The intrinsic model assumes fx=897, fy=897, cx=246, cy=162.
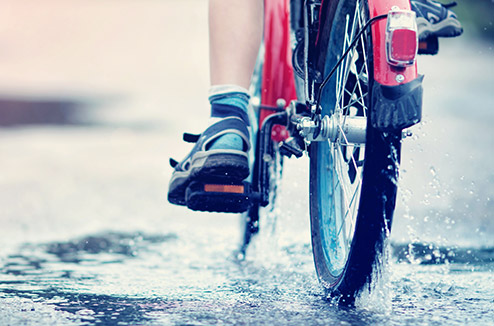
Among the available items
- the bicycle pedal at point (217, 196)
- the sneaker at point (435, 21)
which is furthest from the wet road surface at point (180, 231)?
the sneaker at point (435, 21)

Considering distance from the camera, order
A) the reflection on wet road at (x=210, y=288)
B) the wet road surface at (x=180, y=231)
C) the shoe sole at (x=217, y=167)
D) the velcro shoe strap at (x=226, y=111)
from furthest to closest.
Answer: the velcro shoe strap at (x=226, y=111) → the shoe sole at (x=217, y=167) → the wet road surface at (x=180, y=231) → the reflection on wet road at (x=210, y=288)

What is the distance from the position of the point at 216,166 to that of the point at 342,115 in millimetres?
380

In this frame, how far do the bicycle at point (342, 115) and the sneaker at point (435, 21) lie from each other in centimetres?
37

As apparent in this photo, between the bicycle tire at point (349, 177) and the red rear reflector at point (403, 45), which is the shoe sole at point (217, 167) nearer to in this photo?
the bicycle tire at point (349, 177)

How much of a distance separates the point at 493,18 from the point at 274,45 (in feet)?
36.5

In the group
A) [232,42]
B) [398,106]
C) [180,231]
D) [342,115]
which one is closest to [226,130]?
[232,42]

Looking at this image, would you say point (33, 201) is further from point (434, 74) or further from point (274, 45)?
point (434, 74)

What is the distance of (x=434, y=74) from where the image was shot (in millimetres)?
9953

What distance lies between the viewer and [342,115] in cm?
226

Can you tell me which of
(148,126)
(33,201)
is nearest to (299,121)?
(33,201)

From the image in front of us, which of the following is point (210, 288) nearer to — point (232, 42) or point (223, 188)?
point (223, 188)

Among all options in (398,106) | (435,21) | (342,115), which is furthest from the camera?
(435,21)

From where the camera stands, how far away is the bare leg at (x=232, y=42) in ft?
8.54

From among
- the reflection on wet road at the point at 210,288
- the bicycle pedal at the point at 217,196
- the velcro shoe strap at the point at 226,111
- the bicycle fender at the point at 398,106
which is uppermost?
the velcro shoe strap at the point at 226,111
